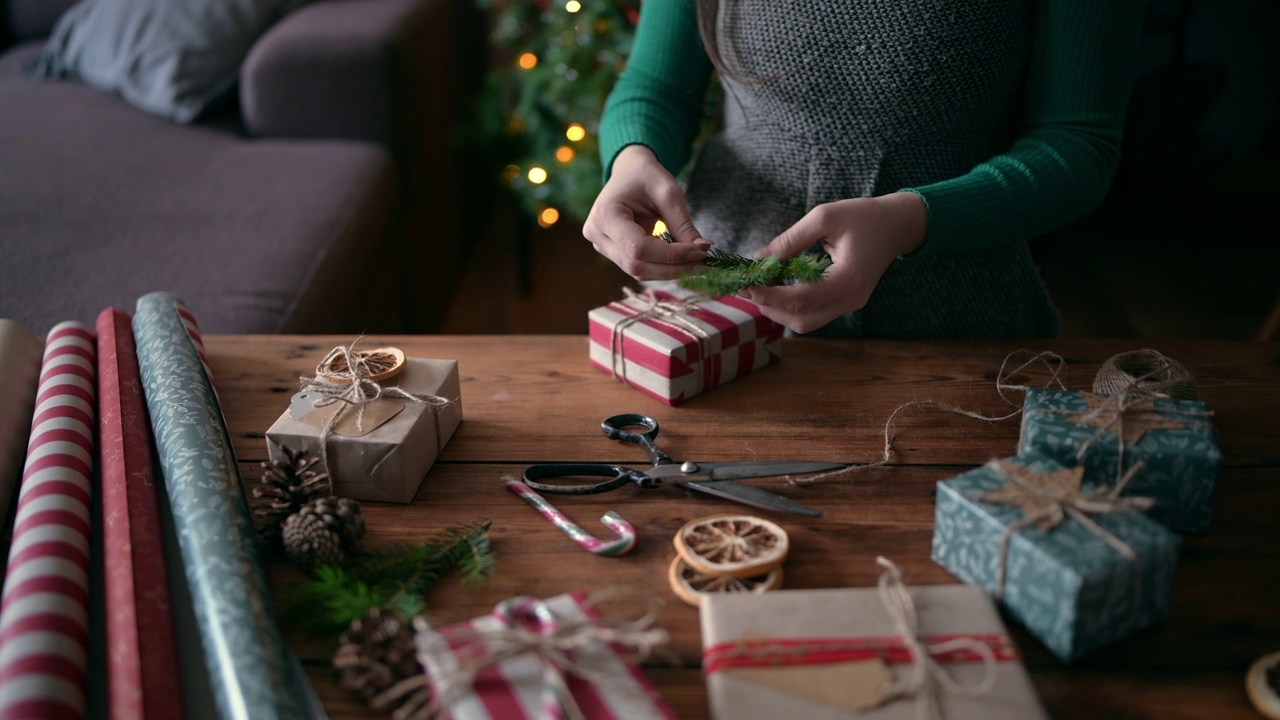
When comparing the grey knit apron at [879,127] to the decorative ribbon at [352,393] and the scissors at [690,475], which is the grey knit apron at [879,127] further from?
the decorative ribbon at [352,393]

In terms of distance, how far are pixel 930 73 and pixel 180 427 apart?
81 cm

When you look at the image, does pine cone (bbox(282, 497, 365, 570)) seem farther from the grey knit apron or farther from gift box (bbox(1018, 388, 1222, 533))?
the grey knit apron

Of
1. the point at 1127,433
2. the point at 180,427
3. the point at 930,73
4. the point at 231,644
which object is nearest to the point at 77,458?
the point at 180,427

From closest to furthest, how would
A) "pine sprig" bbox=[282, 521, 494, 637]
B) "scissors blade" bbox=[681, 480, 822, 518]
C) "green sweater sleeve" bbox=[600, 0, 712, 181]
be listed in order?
"pine sprig" bbox=[282, 521, 494, 637] < "scissors blade" bbox=[681, 480, 822, 518] < "green sweater sleeve" bbox=[600, 0, 712, 181]

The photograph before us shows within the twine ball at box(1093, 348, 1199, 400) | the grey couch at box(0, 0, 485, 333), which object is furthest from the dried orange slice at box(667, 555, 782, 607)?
the grey couch at box(0, 0, 485, 333)

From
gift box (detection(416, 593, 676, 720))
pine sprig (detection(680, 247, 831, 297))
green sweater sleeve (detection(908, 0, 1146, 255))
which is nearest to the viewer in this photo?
gift box (detection(416, 593, 676, 720))

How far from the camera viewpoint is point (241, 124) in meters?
2.26

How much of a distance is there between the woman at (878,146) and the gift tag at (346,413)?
0.27 metres

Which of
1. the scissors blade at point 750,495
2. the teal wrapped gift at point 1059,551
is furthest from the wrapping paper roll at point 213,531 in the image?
the teal wrapped gift at point 1059,551

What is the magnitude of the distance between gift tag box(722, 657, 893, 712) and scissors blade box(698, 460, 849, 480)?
25 cm

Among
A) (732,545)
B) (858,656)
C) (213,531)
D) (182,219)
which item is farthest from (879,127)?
(182,219)

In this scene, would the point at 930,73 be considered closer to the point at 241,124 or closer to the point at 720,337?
the point at 720,337

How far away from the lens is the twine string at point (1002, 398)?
829mm

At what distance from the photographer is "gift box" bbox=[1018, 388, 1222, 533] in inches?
28.1
